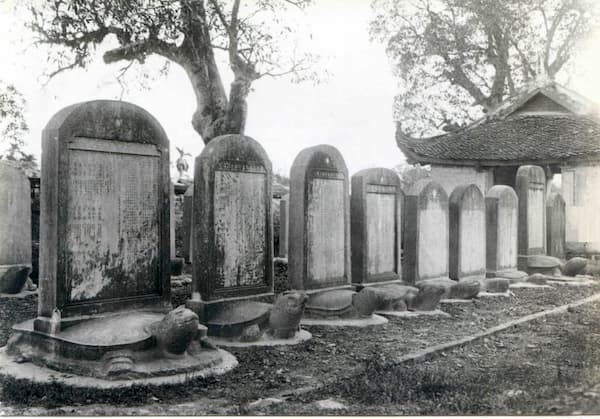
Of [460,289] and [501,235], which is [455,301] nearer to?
[460,289]

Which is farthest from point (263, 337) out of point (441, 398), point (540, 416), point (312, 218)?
point (540, 416)

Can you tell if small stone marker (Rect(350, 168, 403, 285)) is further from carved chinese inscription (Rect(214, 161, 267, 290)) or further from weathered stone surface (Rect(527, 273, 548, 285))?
weathered stone surface (Rect(527, 273, 548, 285))

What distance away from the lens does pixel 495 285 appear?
9.68 m

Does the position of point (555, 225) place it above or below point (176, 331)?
above

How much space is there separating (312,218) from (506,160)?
1149 cm

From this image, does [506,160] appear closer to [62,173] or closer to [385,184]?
[385,184]

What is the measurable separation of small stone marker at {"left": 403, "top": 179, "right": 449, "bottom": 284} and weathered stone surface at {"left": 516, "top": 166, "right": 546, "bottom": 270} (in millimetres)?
2826

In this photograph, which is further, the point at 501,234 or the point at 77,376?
the point at 501,234

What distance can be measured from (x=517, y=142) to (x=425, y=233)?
1012 cm

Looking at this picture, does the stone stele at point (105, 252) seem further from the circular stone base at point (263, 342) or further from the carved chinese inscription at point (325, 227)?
the carved chinese inscription at point (325, 227)

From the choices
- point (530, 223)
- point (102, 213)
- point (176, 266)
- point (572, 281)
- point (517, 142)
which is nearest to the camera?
point (102, 213)

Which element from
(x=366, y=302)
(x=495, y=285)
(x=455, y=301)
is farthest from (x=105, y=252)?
(x=495, y=285)

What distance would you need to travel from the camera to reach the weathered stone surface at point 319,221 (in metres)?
7.42

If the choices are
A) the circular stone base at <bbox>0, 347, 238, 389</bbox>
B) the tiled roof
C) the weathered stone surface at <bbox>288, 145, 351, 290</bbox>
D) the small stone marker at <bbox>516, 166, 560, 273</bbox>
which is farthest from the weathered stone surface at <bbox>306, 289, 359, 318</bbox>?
the tiled roof
